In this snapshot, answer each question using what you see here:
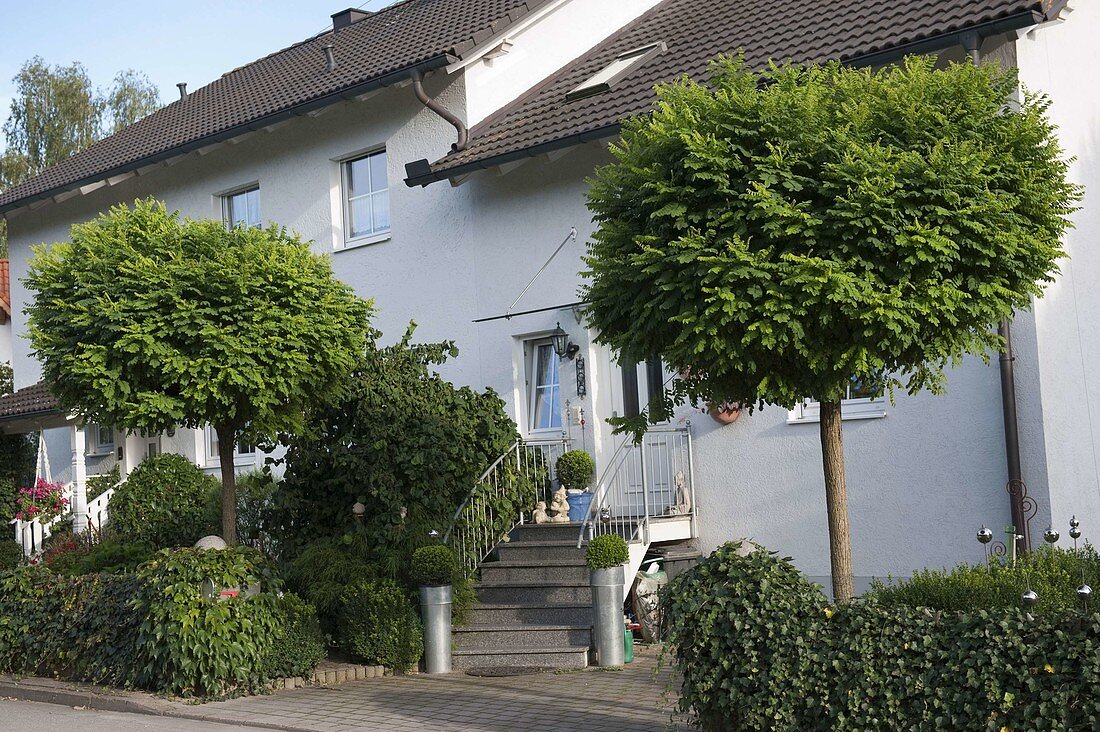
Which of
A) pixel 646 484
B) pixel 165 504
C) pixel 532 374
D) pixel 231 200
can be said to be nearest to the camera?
pixel 646 484

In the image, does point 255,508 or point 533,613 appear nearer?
point 533,613

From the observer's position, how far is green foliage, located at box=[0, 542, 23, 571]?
1875 centimetres

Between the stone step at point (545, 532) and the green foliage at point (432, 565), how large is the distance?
150 centimetres

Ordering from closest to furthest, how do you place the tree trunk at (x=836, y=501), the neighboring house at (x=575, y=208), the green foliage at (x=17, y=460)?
1. the tree trunk at (x=836, y=501)
2. the neighboring house at (x=575, y=208)
3. the green foliage at (x=17, y=460)

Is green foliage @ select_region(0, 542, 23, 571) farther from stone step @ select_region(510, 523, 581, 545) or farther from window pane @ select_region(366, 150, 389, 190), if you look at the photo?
stone step @ select_region(510, 523, 581, 545)

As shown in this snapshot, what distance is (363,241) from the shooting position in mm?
16844

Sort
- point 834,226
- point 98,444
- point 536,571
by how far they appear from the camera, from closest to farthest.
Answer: point 834,226
point 536,571
point 98,444

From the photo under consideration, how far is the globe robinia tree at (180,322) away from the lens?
11031 millimetres

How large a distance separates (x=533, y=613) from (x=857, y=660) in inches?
216

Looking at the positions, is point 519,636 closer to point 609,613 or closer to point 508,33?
point 609,613

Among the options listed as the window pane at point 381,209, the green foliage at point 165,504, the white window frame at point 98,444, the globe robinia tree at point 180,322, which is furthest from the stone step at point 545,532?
the white window frame at point 98,444

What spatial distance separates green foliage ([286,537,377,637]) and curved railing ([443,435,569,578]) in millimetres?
973

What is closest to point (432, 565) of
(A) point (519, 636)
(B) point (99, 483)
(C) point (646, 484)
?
(A) point (519, 636)

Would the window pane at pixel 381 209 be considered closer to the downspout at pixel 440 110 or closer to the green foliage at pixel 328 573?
the downspout at pixel 440 110
